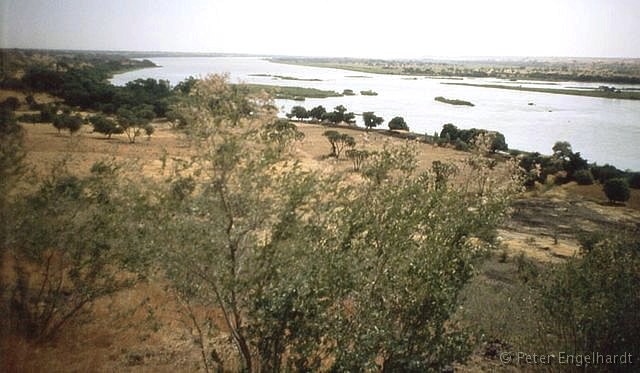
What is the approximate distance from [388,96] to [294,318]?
120 meters

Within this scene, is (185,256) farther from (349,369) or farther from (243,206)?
(349,369)

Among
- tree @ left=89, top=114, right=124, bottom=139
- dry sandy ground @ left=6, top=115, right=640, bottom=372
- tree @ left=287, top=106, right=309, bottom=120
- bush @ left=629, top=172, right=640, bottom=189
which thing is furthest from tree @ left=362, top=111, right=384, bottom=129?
Result: dry sandy ground @ left=6, top=115, right=640, bottom=372

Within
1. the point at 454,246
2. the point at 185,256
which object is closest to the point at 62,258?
the point at 185,256

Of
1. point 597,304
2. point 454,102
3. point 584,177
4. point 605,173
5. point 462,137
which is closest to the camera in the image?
point 597,304

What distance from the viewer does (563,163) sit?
55406 millimetres

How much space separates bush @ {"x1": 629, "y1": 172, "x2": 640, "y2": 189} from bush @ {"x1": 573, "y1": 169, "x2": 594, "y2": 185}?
3.78 m

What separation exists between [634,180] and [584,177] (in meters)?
4.95

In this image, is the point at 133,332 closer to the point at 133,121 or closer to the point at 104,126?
the point at 104,126

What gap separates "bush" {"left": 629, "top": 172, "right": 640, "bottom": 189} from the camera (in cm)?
4956

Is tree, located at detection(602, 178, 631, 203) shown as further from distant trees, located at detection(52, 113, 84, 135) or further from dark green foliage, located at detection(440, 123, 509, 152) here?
distant trees, located at detection(52, 113, 84, 135)

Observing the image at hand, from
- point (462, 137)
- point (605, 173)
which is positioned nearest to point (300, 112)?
point (462, 137)

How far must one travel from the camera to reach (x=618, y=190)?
145ft

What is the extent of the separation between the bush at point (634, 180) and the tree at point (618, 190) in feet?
19.9

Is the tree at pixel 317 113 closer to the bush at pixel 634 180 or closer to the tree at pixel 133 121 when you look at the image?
the tree at pixel 133 121
